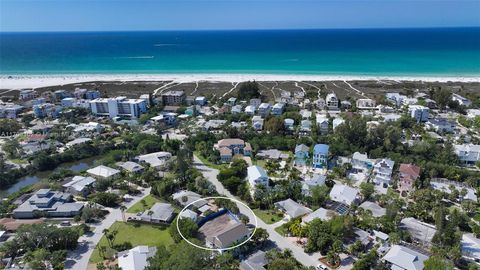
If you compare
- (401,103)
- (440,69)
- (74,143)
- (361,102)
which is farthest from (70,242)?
(440,69)

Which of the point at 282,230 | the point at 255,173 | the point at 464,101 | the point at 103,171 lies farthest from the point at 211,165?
the point at 464,101

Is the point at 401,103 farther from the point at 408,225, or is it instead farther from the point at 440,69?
Result: the point at 440,69

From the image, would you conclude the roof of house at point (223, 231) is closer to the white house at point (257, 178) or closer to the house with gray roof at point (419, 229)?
the white house at point (257, 178)

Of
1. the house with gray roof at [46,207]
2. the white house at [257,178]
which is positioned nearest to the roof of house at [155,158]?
the house with gray roof at [46,207]

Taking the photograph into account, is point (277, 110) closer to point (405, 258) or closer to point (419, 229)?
point (419, 229)

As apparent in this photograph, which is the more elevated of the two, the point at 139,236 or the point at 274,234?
the point at 274,234
